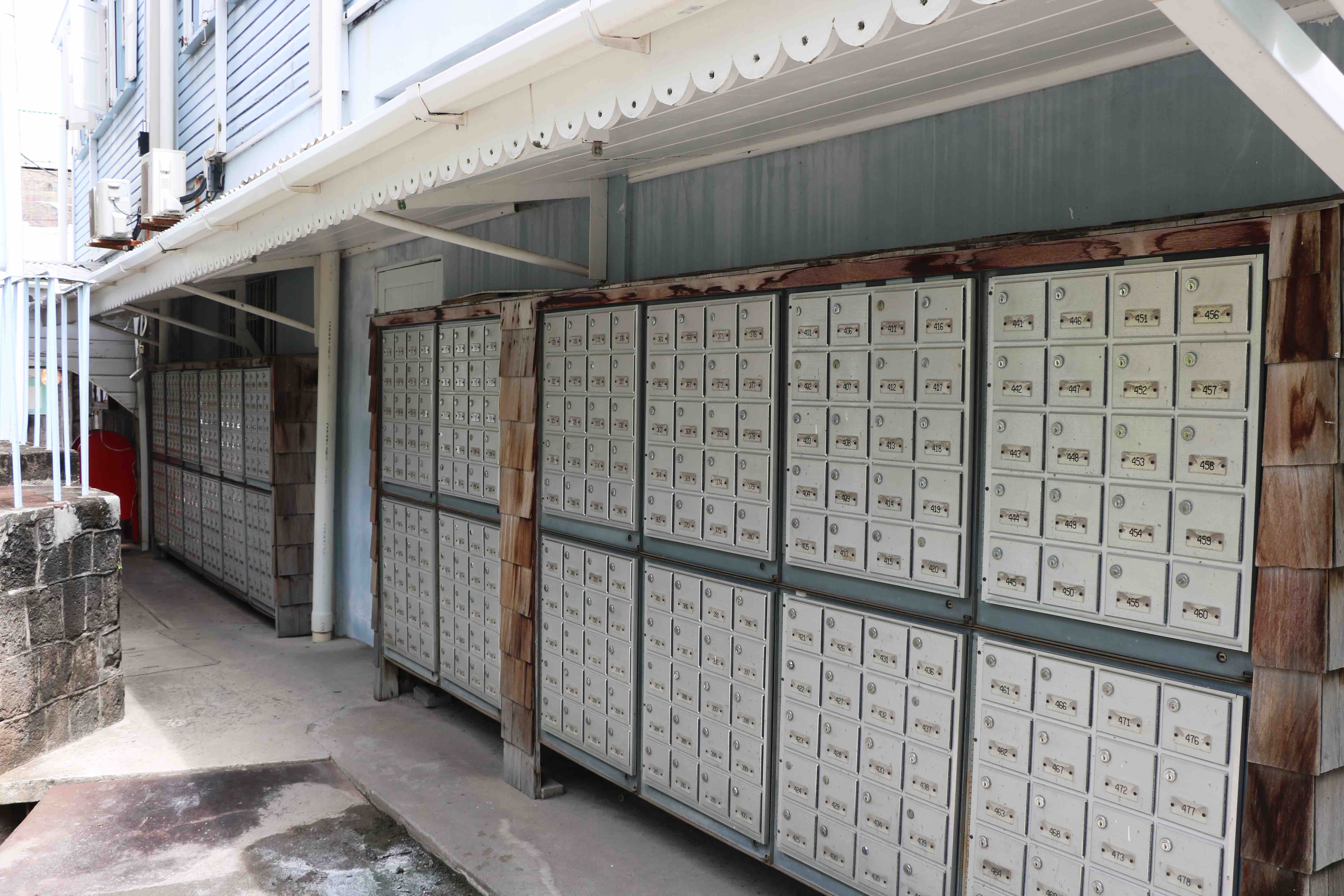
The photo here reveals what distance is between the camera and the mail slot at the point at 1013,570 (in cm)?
281

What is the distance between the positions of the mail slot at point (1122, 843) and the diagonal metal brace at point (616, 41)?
2404mm

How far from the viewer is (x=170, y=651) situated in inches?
310

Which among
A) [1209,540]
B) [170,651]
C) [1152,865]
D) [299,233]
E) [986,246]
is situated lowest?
[170,651]

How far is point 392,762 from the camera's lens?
5477mm

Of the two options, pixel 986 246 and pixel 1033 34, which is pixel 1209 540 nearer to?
pixel 986 246

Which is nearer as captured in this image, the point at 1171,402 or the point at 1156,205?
the point at 1171,402

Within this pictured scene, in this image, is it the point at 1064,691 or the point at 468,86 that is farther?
the point at 468,86

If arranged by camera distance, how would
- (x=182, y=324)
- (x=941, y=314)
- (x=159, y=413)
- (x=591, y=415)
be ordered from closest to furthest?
(x=941, y=314), (x=591, y=415), (x=182, y=324), (x=159, y=413)

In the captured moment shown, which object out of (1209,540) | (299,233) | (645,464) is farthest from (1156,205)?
(299,233)

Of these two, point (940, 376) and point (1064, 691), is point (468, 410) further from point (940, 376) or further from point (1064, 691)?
point (1064, 691)

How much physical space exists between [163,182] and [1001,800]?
10.6 meters

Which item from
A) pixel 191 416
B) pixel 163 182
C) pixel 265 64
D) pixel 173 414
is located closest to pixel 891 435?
pixel 265 64

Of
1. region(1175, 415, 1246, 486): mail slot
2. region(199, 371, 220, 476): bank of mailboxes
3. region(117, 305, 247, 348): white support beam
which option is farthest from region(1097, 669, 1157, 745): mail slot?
region(199, 371, 220, 476): bank of mailboxes

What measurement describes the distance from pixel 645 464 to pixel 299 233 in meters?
2.21
